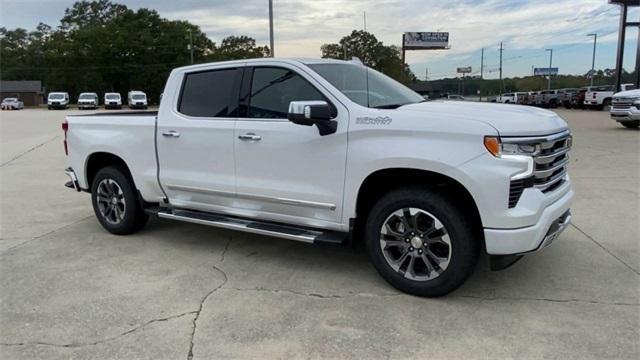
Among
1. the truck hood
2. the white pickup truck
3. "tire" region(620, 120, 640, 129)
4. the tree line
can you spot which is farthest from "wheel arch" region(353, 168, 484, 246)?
the tree line

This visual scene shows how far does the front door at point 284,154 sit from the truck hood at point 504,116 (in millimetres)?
725

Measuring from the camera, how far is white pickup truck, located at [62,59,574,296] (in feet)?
13.3

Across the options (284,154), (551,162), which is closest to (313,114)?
(284,154)

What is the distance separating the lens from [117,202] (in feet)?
21.0

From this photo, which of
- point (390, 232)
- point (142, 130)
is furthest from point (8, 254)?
point (390, 232)

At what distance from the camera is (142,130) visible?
19.6 ft

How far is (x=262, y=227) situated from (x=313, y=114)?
50.4 inches

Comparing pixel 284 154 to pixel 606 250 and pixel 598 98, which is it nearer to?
pixel 606 250

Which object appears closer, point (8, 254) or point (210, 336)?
point (210, 336)

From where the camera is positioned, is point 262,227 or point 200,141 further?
point 200,141

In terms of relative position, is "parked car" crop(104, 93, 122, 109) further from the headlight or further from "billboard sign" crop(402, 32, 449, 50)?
the headlight

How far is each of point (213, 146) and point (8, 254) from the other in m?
2.46

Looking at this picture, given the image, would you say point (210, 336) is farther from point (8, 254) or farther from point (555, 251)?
point (555, 251)

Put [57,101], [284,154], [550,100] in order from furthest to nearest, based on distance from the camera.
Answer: [57,101] → [550,100] → [284,154]
